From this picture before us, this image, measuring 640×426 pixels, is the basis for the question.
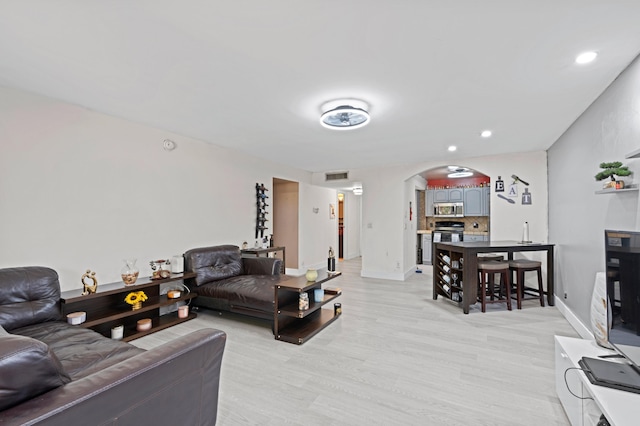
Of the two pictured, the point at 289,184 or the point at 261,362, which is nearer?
the point at 261,362

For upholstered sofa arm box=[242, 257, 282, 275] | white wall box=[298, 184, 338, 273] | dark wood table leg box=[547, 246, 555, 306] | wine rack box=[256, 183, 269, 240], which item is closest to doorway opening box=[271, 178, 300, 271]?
white wall box=[298, 184, 338, 273]

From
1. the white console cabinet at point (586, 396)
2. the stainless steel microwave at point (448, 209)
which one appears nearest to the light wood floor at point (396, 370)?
the white console cabinet at point (586, 396)

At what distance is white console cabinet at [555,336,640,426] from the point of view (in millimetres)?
1254

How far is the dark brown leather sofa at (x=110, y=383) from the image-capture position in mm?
853

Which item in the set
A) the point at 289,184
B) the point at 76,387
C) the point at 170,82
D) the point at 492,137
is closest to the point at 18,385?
the point at 76,387

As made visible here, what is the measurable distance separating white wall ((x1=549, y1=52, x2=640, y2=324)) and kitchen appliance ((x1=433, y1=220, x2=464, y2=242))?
114 inches

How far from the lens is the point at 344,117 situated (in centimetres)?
306

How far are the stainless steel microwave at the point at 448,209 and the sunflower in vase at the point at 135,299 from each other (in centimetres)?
710

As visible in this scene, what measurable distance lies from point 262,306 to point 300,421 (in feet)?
4.95

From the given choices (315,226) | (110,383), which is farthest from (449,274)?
(110,383)

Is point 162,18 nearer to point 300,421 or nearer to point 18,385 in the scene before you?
point 18,385

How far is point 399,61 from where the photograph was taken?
2.14m

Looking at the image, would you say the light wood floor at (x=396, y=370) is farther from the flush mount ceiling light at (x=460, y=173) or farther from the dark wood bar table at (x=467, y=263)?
the flush mount ceiling light at (x=460, y=173)

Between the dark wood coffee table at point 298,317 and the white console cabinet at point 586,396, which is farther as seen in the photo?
the dark wood coffee table at point 298,317
